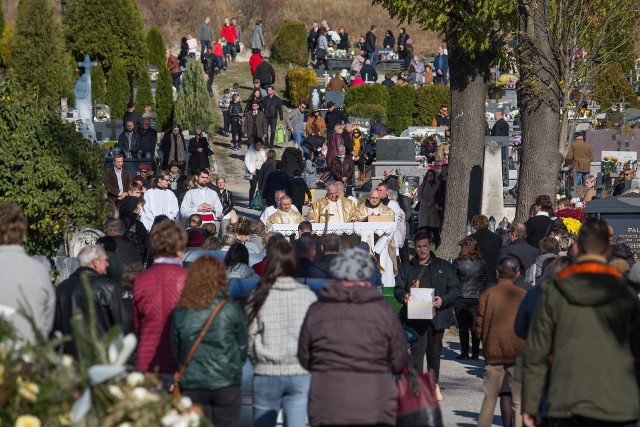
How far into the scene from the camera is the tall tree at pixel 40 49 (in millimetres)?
38844

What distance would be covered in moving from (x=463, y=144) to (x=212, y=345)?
1403cm

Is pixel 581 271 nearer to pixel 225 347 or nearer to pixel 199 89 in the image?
pixel 225 347

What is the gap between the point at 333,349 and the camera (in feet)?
24.7

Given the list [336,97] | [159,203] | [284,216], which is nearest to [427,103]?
[336,97]

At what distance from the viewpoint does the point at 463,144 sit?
2153cm

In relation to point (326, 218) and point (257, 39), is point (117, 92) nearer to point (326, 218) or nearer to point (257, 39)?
point (257, 39)

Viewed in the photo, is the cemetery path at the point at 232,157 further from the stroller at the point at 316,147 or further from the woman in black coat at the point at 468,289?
the woman in black coat at the point at 468,289

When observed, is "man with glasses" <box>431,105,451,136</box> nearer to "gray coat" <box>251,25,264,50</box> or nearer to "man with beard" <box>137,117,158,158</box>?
"man with beard" <box>137,117,158,158</box>

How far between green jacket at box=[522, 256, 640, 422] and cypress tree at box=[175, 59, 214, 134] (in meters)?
28.5

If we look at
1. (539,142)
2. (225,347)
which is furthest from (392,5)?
(225,347)

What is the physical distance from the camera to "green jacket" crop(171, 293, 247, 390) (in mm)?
7891

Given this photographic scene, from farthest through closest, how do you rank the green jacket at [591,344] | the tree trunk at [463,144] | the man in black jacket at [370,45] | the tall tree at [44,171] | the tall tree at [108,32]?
the man in black jacket at [370,45] < the tall tree at [108,32] < the tree trunk at [463,144] < the tall tree at [44,171] < the green jacket at [591,344]

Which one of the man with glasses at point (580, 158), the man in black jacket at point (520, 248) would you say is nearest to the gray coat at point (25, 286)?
the man in black jacket at point (520, 248)

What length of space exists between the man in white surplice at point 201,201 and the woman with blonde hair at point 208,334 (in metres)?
10.6
